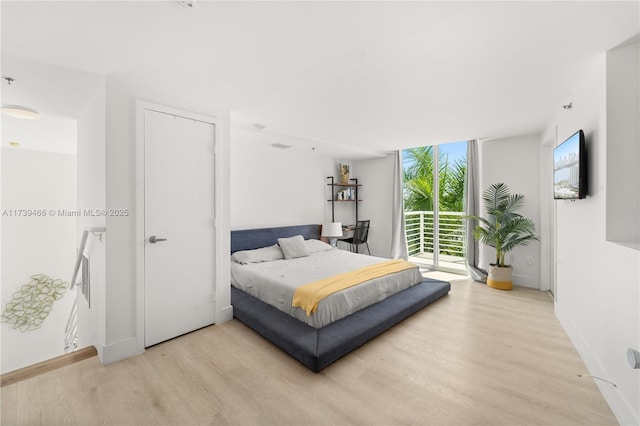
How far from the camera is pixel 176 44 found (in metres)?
1.73

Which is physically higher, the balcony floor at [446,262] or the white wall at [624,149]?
the white wall at [624,149]

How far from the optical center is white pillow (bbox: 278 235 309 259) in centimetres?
397

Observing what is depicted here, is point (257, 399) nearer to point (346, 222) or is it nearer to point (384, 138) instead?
point (384, 138)

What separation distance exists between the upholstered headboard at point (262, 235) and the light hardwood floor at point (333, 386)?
1509mm

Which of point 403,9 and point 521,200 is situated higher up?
point 403,9

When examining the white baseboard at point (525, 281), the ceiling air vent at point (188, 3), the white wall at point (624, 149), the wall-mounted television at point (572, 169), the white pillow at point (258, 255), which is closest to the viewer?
the ceiling air vent at point (188, 3)

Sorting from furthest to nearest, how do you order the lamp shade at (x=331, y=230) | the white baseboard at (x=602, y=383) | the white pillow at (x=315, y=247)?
the lamp shade at (x=331, y=230) → the white pillow at (x=315, y=247) → the white baseboard at (x=602, y=383)

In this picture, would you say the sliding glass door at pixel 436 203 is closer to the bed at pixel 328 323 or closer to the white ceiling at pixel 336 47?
the bed at pixel 328 323

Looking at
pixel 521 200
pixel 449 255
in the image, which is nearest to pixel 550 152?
pixel 521 200

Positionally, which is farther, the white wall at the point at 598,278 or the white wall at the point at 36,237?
the white wall at the point at 36,237

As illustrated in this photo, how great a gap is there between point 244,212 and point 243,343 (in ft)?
7.23

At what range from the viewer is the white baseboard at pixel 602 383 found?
4.83 feet

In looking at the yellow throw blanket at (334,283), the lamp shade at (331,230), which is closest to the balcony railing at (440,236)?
the lamp shade at (331,230)

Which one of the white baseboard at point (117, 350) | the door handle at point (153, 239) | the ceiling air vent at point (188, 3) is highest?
the ceiling air vent at point (188, 3)
